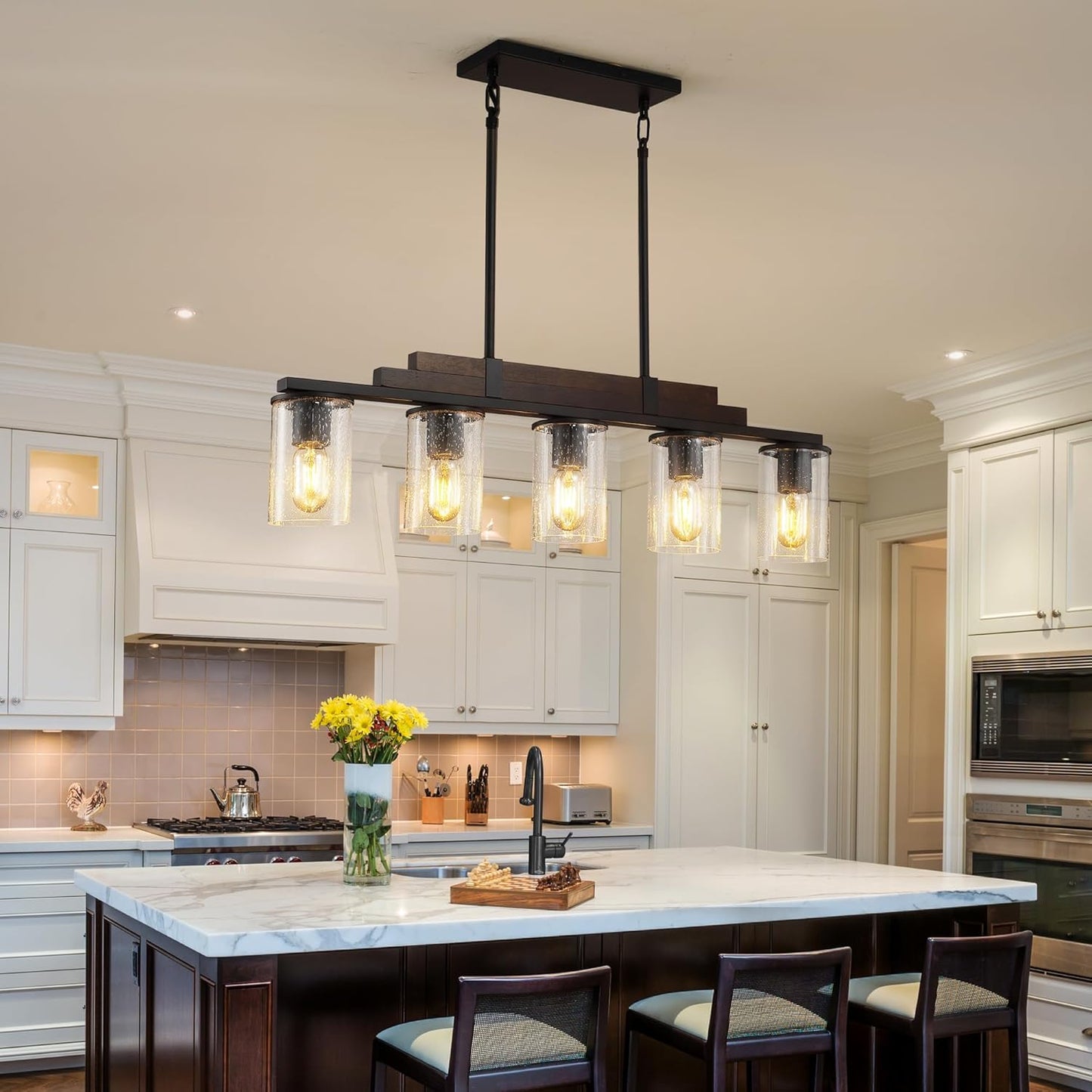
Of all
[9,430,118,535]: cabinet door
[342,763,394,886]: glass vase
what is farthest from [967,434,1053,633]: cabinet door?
[9,430,118,535]: cabinet door

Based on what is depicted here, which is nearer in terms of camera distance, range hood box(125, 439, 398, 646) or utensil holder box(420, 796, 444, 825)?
range hood box(125, 439, 398, 646)

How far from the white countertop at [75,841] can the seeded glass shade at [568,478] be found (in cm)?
275

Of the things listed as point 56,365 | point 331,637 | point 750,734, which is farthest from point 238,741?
point 750,734

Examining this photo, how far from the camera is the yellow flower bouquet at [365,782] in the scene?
3.34 m

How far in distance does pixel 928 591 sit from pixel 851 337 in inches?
92.3

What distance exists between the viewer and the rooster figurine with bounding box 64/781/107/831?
17.6ft

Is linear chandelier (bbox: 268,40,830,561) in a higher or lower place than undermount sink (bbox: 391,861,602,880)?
higher

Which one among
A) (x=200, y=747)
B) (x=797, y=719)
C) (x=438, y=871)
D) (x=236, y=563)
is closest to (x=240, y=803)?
(x=200, y=747)

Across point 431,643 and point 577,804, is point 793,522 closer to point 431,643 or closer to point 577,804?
point 431,643

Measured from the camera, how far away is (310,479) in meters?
2.79

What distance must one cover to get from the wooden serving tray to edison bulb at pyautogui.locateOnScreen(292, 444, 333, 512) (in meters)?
0.92

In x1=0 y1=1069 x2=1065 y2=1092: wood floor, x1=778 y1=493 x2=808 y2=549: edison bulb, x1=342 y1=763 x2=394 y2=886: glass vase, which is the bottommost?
x1=0 y1=1069 x2=1065 y2=1092: wood floor

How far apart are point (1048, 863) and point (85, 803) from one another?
3655 millimetres

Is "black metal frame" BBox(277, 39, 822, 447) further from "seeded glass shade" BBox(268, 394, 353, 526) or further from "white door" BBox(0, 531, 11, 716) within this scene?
"white door" BBox(0, 531, 11, 716)
